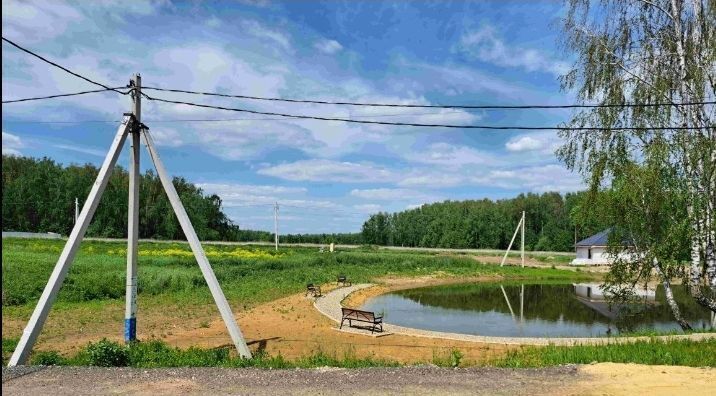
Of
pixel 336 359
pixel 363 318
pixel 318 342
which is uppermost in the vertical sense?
pixel 336 359

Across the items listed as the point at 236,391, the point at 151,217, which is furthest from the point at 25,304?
the point at 151,217

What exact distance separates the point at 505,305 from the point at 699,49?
1700cm

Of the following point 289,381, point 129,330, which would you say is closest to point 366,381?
point 289,381

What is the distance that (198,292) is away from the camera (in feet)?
86.4

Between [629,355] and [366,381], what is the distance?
18.0 ft

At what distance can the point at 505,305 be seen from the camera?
29.5 meters

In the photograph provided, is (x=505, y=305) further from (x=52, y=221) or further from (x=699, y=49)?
(x=52, y=221)

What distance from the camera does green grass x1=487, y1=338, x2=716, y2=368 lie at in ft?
33.4

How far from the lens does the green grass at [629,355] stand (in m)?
10.2

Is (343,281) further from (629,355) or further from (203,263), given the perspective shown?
(629,355)

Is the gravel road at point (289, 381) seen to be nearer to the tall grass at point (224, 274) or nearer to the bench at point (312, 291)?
the tall grass at point (224, 274)

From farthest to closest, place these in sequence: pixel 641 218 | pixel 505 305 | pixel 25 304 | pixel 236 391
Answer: pixel 505 305 → pixel 25 304 → pixel 641 218 → pixel 236 391

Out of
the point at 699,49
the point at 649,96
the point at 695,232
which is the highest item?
the point at 699,49

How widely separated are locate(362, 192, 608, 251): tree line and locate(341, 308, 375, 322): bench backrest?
7166cm
